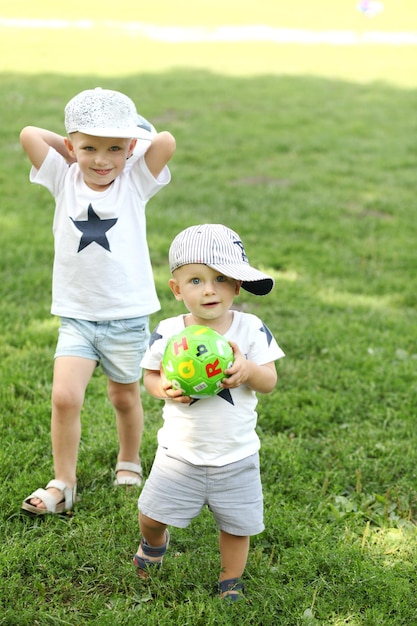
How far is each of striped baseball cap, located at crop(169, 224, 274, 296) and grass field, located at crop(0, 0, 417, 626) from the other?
1.19 meters

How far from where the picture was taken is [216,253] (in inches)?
103

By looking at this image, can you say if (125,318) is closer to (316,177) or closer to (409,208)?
(409,208)

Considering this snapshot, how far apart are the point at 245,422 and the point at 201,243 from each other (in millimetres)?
649

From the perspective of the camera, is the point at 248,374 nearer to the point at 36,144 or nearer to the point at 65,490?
the point at 65,490

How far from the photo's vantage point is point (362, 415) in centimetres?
430

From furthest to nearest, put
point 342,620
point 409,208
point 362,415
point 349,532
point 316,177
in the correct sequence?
point 316,177 < point 409,208 < point 362,415 < point 349,532 < point 342,620

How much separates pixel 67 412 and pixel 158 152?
118 centimetres

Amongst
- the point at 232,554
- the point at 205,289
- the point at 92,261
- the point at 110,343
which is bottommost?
the point at 232,554

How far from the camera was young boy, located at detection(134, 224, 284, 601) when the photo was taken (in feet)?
8.68

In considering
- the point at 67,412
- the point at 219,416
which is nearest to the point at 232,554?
the point at 219,416

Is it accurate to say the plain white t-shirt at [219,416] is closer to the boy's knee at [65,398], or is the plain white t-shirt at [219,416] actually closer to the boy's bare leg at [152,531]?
the boy's bare leg at [152,531]

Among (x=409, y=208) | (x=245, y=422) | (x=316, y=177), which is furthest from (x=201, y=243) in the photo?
(x=316, y=177)

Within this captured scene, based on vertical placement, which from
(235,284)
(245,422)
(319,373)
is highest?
(235,284)

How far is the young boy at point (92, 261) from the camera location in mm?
3299
